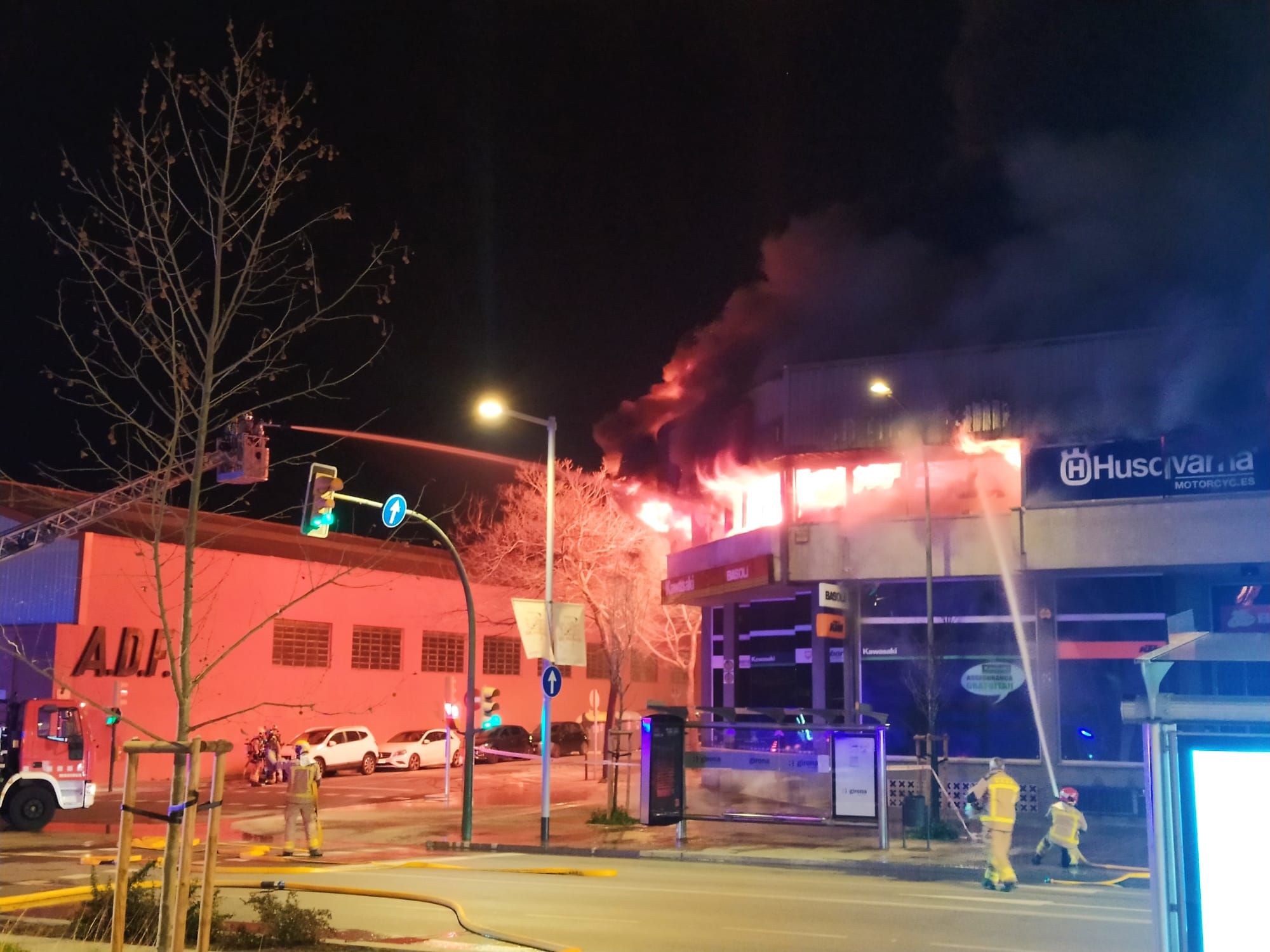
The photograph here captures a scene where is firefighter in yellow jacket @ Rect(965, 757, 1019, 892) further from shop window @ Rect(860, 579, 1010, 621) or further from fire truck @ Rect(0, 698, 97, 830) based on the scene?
fire truck @ Rect(0, 698, 97, 830)

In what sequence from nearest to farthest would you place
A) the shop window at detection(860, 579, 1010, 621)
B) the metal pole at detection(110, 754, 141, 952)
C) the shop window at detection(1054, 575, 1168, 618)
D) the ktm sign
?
the metal pole at detection(110, 754, 141, 952) < the shop window at detection(1054, 575, 1168, 618) < the shop window at detection(860, 579, 1010, 621) < the ktm sign

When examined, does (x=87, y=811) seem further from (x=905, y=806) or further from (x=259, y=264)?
(x=259, y=264)

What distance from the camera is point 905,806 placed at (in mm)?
18672

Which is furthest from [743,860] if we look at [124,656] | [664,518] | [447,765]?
[124,656]

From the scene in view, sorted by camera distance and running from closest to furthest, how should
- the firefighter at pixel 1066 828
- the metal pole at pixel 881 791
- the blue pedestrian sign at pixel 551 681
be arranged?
the firefighter at pixel 1066 828 → the metal pole at pixel 881 791 → the blue pedestrian sign at pixel 551 681

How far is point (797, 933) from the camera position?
1062cm

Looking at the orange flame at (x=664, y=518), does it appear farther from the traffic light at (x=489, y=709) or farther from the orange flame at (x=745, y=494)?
the traffic light at (x=489, y=709)

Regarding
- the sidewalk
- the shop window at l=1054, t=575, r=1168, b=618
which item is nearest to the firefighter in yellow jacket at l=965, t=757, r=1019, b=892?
the sidewalk

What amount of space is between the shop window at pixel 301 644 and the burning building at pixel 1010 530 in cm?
1774

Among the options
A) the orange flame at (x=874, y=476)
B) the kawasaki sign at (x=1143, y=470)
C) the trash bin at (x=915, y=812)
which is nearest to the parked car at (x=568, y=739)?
the orange flame at (x=874, y=476)

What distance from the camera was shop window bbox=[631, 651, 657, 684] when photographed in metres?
56.4

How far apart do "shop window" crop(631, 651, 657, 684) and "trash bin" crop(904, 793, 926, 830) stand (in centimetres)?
3697

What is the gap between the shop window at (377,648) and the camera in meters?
41.8

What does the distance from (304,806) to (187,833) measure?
1131 cm
